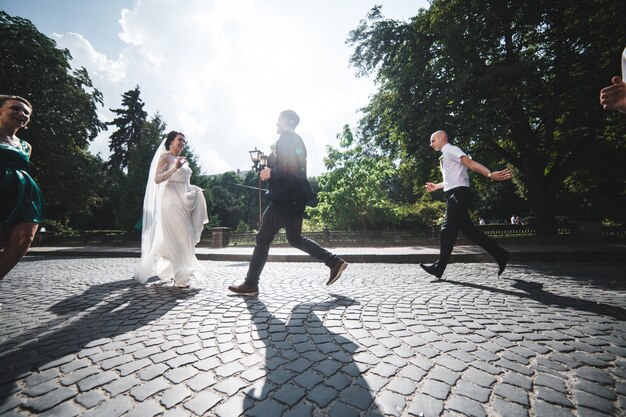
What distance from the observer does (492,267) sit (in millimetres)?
5672

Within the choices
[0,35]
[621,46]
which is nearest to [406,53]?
[621,46]

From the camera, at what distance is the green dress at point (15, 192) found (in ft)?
9.03

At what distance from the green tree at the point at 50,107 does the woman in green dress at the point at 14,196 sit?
830 inches

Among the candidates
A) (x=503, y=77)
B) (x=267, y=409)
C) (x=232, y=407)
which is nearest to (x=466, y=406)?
(x=267, y=409)

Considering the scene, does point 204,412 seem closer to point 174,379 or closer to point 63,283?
point 174,379

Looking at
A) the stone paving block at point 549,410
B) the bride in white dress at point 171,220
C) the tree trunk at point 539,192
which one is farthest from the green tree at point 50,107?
the tree trunk at point 539,192

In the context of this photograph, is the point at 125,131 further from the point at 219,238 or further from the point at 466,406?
the point at 466,406

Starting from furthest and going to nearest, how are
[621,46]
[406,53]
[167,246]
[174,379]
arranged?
[406,53] < [621,46] < [167,246] < [174,379]

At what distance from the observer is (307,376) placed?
5.41ft

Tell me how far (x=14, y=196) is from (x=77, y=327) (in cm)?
152

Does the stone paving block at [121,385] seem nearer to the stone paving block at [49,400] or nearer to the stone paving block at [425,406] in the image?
the stone paving block at [49,400]

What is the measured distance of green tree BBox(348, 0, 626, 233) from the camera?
9.62 metres

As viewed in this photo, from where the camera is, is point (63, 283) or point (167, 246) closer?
point (167, 246)

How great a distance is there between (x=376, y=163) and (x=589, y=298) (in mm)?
12883
